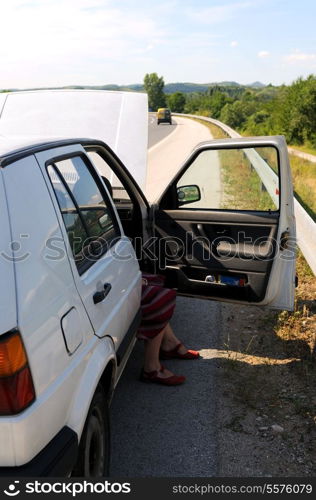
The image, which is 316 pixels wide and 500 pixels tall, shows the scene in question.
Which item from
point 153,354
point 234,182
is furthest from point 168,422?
point 234,182

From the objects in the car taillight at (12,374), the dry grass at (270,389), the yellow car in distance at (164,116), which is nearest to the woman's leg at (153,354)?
the dry grass at (270,389)

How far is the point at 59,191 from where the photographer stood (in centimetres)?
264

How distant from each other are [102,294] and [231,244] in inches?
73.0

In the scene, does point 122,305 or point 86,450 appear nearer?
point 86,450

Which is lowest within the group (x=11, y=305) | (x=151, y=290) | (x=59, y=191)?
(x=151, y=290)

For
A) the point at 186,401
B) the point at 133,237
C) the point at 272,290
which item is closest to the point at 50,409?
the point at 186,401

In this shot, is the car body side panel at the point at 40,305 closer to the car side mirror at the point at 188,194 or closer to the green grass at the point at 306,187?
the car side mirror at the point at 188,194

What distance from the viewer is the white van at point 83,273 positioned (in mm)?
1920

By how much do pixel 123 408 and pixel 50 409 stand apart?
5.99 feet

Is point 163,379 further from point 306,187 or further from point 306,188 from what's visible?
point 306,187

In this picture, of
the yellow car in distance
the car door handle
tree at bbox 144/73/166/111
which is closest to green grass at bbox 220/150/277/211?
the car door handle

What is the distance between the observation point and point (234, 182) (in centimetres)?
1231

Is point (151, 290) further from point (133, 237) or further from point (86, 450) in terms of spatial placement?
point (86, 450)

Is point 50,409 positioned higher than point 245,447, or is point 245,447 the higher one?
point 50,409
